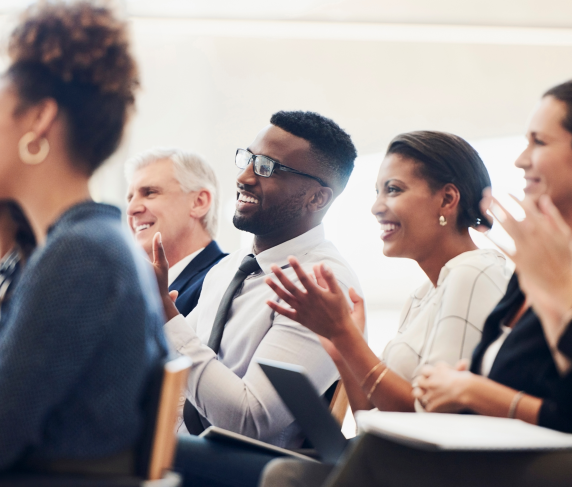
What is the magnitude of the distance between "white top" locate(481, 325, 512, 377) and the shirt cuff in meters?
0.80

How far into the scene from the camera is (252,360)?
1855 millimetres

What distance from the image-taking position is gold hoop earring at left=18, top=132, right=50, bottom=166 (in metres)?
0.97

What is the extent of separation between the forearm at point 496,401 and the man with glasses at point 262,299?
62cm

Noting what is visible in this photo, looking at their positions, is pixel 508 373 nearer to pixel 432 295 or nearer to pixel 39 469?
pixel 432 295

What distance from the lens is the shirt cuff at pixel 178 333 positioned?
69.6 inches

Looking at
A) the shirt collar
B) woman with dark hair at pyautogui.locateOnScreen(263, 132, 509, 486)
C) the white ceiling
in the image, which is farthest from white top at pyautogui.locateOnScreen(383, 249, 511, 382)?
the white ceiling

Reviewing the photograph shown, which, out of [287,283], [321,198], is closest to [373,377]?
[287,283]

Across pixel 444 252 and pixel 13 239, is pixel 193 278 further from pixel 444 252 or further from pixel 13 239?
pixel 13 239

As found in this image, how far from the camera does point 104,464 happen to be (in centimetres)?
84

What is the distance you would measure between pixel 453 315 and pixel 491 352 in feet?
0.52

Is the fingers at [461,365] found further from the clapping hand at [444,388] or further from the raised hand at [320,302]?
the raised hand at [320,302]

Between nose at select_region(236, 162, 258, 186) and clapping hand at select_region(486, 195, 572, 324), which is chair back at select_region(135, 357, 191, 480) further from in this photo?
nose at select_region(236, 162, 258, 186)

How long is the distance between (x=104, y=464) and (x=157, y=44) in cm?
384

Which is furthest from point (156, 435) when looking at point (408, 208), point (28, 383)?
point (408, 208)
